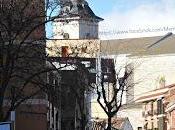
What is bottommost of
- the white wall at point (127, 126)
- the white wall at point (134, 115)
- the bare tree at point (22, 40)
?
the white wall at point (127, 126)

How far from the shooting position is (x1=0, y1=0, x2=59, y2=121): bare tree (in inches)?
1352

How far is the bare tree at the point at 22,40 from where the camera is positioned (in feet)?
113

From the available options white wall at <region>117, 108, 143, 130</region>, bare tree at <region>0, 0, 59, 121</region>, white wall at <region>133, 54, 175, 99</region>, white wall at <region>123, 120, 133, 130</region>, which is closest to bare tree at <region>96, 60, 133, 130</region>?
bare tree at <region>0, 0, 59, 121</region>

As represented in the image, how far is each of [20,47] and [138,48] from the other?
10411 centimetres

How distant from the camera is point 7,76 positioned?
115 feet

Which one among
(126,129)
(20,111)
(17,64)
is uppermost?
(17,64)

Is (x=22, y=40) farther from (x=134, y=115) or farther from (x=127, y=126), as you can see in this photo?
(x=134, y=115)

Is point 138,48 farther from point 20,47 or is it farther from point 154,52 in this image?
point 20,47

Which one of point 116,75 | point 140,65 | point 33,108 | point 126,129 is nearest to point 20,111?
point 33,108

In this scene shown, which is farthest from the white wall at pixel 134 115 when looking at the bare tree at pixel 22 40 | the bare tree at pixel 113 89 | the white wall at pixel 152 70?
the bare tree at pixel 22 40

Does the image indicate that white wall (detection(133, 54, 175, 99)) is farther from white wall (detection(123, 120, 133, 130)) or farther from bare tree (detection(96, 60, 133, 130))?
bare tree (detection(96, 60, 133, 130))

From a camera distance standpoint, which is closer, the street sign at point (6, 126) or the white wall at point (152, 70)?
the street sign at point (6, 126)

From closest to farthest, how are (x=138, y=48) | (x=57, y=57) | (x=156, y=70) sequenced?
(x=57, y=57) → (x=156, y=70) → (x=138, y=48)

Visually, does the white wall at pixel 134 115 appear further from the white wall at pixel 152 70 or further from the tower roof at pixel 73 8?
the tower roof at pixel 73 8
